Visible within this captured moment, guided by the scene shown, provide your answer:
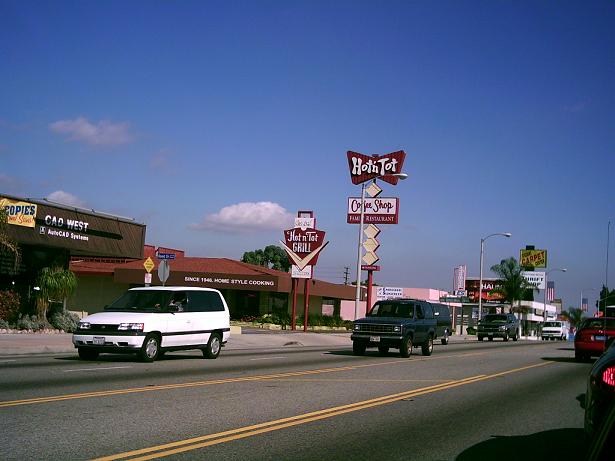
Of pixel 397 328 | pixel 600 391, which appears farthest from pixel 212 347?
pixel 600 391

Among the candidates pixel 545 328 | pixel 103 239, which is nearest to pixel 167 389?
pixel 103 239

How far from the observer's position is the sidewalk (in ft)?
66.6

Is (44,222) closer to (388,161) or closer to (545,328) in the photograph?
(388,161)

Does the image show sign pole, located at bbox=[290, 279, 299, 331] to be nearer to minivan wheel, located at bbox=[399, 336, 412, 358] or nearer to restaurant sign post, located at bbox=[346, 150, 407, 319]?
restaurant sign post, located at bbox=[346, 150, 407, 319]

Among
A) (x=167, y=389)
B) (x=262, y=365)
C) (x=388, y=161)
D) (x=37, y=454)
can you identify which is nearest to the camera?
(x=37, y=454)

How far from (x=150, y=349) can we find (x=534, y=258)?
102 meters

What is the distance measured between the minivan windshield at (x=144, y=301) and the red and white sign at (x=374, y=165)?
91.2 feet

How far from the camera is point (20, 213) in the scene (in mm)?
27422

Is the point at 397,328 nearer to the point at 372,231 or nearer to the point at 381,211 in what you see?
the point at 372,231

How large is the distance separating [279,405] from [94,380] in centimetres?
422

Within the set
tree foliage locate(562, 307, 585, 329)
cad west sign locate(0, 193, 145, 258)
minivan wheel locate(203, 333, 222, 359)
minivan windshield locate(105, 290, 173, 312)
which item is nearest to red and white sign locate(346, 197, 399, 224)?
cad west sign locate(0, 193, 145, 258)

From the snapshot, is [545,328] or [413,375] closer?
[413,375]

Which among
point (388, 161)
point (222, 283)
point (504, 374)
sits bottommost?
point (504, 374)

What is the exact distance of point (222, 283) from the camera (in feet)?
153
